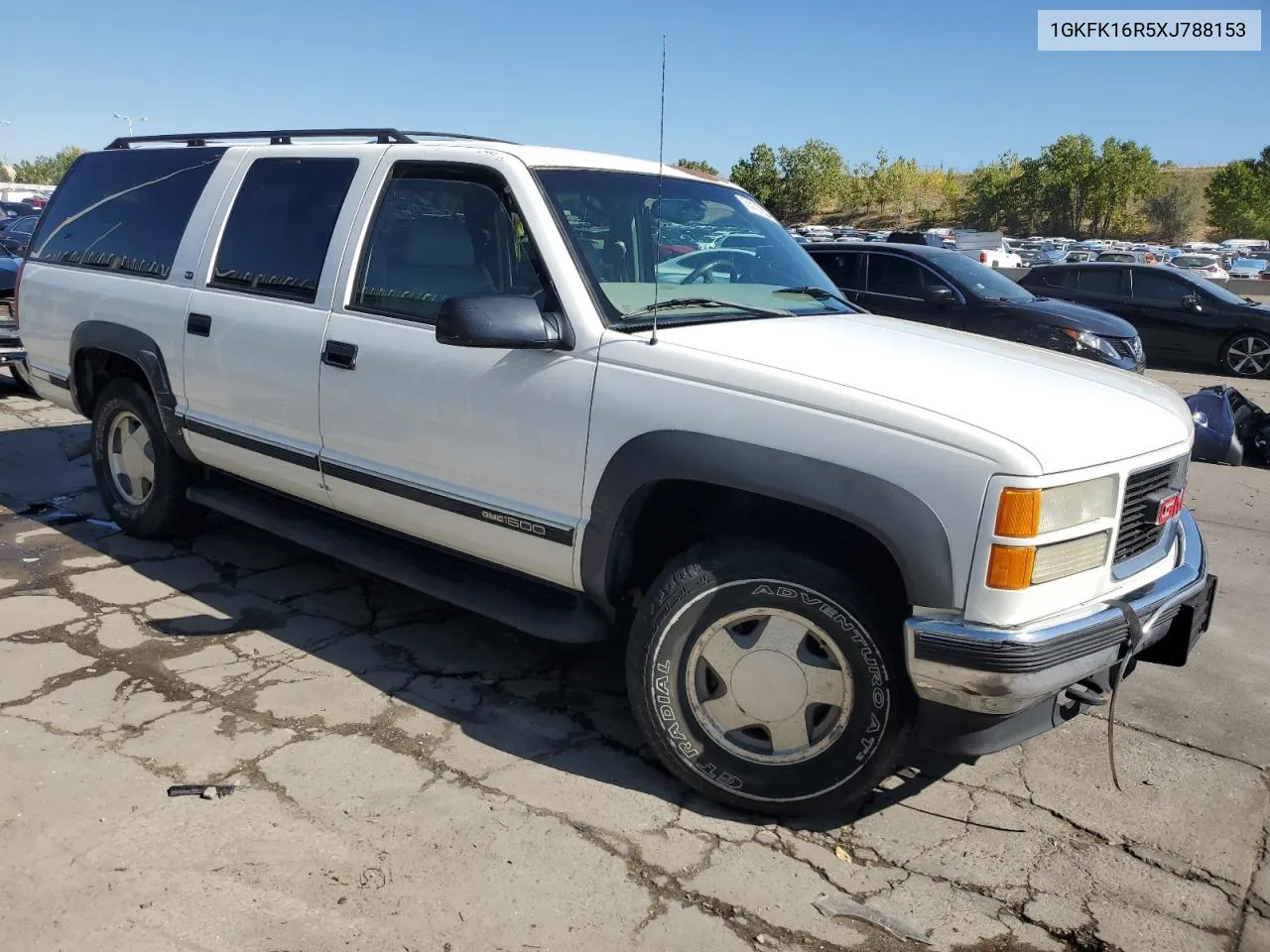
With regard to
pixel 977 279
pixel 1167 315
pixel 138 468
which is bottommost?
pixel 138 468

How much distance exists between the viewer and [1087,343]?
10133 mm

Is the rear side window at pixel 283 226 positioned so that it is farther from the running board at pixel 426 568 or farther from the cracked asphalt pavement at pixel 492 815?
the cracked asphalt pavement at pixel 492 815

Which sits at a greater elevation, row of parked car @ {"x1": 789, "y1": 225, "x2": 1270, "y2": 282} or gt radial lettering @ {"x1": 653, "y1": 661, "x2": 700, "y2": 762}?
row of parked car @ {"x1": 789, "y1": 225, "x2": 1270, "y2": 282}

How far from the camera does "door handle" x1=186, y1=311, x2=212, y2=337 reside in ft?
14.1

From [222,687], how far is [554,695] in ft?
4.01

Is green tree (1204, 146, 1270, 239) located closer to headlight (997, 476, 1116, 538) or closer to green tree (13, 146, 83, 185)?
headlight (997, 476, 1116, 538)

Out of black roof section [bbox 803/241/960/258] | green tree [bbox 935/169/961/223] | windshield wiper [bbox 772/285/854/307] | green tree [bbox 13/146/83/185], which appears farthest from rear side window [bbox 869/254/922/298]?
green tree [bbox 13/146/83/185]

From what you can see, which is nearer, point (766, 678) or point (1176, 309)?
point (766, 678)

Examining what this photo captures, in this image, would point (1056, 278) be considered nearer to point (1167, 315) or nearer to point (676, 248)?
point (1167, 315)

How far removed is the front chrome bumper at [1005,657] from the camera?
2.46 m

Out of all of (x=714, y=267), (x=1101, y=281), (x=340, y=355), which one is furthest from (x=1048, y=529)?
(x=1101, y=281)

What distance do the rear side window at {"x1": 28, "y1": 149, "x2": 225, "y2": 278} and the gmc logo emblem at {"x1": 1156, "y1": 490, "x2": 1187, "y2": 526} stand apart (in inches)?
163

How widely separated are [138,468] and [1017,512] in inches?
173

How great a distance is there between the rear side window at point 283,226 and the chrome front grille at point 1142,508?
2946 millimetres
